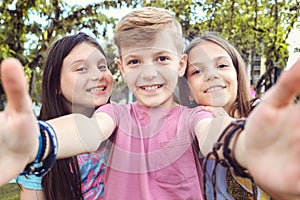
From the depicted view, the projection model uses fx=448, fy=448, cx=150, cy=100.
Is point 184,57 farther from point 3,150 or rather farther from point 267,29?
point 267,29

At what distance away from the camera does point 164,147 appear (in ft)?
3.81

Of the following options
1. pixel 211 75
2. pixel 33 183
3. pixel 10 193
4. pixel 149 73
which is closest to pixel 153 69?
pixel 149 73

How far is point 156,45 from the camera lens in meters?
1.19

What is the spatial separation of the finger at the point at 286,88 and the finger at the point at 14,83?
410 mm

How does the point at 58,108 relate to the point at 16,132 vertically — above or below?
below

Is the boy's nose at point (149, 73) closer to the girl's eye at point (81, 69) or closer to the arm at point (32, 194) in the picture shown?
the girl's eye at point (81, 69)

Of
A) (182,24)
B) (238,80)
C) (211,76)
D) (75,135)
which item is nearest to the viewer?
(75,135)

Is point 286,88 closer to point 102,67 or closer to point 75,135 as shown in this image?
point 75,135

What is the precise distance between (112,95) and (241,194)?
1.64 ft

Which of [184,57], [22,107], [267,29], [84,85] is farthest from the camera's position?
[267,29]

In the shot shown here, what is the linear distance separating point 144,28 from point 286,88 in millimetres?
563

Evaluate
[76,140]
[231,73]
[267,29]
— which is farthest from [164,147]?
[267,29]

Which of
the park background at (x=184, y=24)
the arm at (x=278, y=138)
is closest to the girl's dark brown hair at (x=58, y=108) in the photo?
the arm at (x=278, y=138)

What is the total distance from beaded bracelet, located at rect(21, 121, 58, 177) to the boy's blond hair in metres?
0.41
